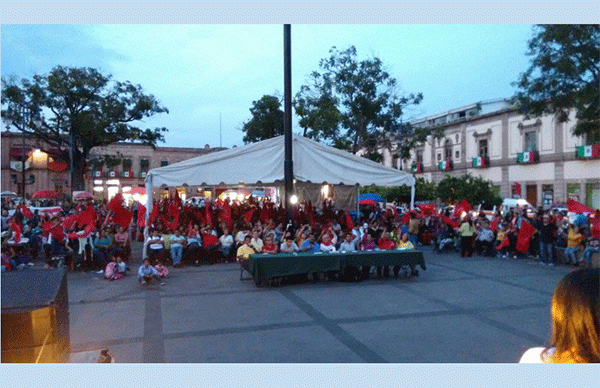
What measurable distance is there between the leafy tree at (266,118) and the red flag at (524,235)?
22.2 m

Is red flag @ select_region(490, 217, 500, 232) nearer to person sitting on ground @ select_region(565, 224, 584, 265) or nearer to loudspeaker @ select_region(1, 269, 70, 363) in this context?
person sitting on ground @ select_region(565, 224, 584, 265)

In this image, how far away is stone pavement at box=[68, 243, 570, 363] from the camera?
18.7 ft

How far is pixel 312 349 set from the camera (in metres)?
5.76

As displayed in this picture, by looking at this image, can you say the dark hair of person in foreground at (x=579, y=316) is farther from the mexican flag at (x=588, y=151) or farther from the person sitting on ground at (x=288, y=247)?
the mexican flag at (x=588, y=151)

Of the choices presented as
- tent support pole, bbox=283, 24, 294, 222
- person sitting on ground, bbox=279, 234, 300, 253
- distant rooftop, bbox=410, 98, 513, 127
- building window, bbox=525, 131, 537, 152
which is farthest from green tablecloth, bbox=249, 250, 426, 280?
distant rooftop, bbox=410, 98, 513, 127

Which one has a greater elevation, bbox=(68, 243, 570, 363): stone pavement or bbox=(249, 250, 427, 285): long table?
bbox=(249, 250, 427, 285): long table

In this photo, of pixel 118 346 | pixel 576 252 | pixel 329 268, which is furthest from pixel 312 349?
pixel 576 252

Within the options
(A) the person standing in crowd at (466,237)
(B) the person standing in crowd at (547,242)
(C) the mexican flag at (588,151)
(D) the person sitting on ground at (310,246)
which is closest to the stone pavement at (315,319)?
(D) the person sitting on ground at (310,246)

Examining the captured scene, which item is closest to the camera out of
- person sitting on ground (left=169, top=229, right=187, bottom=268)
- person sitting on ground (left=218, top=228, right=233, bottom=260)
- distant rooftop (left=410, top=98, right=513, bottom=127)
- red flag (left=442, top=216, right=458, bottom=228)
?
person sitting on ground (left=169, top=229, right=187, bottom=268)

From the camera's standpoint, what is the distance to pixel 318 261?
10.4 meters

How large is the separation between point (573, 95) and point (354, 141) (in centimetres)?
990

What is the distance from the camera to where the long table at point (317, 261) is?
993 centimetres

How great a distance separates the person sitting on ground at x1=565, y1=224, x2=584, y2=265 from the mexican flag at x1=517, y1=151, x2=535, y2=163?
2525cm

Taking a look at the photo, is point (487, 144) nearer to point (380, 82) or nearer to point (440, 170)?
point (440, 170)
